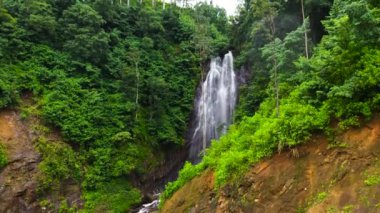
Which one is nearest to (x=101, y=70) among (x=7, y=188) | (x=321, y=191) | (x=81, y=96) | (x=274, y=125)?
(x=81, y=96)

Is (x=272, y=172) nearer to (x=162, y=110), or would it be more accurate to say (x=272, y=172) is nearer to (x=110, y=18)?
(x=162, y=110)

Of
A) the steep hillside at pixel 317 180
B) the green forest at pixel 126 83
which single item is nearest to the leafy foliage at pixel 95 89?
the green forest at pixel 126 83

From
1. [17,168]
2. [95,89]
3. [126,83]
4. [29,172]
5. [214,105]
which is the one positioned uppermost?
[126,83]

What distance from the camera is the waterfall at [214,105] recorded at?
27.9 m

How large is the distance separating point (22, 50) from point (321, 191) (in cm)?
2230

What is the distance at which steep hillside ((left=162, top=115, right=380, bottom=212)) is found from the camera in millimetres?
10594

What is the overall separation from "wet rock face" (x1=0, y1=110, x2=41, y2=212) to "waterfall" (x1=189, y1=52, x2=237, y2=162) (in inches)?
437

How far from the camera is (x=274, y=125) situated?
45.2ft

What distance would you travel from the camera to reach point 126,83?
86.5ft

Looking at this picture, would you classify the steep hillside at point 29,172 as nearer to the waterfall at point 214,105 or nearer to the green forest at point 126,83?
the green forest at point 126,83

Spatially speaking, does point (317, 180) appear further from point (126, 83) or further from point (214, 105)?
point (214, 105)

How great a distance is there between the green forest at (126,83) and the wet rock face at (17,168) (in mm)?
465

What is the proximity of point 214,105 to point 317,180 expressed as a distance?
1786 cm

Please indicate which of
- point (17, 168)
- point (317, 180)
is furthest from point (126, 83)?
point (317, 180)
